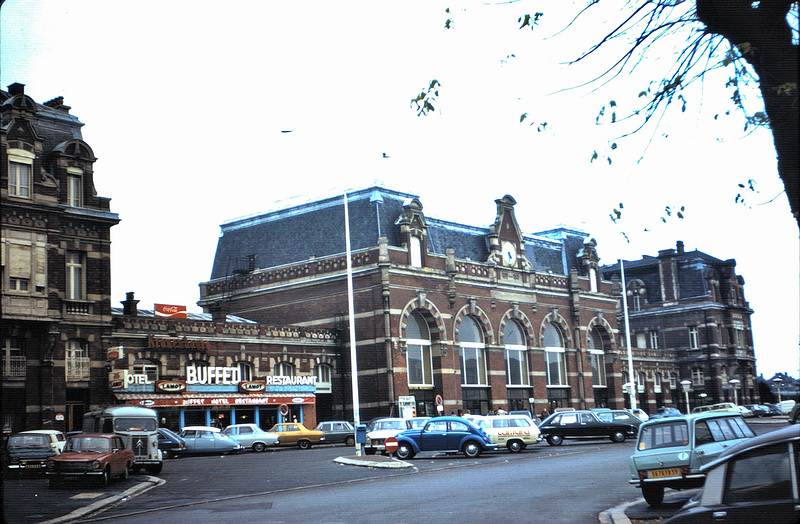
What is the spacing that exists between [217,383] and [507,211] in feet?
88.2

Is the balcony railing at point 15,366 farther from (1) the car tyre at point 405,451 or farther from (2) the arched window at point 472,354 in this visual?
(2) the arched window at point 472,354

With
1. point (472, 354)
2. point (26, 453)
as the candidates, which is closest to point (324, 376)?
point (472, 354)

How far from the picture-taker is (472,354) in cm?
6144

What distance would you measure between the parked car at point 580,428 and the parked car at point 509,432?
462 cm

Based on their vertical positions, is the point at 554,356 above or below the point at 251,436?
above

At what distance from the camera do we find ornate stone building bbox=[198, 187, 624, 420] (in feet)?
185

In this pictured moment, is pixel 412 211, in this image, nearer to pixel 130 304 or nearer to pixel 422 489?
pixel 130 304

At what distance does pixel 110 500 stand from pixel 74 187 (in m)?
24.8

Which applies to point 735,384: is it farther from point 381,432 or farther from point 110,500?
point 110,500

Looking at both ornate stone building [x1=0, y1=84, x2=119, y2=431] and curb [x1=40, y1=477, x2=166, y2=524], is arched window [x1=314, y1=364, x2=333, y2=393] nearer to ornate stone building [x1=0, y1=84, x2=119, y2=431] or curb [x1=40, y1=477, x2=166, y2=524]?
ornate stone building [x1=0, y1=84, x2=119, y2=431]

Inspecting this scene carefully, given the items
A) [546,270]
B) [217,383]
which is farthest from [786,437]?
[546,270]

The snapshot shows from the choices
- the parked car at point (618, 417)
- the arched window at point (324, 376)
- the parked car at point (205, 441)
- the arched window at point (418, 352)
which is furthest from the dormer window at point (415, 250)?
the parked car at point (205, 441)

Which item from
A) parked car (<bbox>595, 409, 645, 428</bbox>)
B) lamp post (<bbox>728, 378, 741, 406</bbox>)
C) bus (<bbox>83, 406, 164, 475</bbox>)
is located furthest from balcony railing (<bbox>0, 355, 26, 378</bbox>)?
lamp post (<bbox>728, 378, 741, 406</bbox>)

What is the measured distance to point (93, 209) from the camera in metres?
42.7
